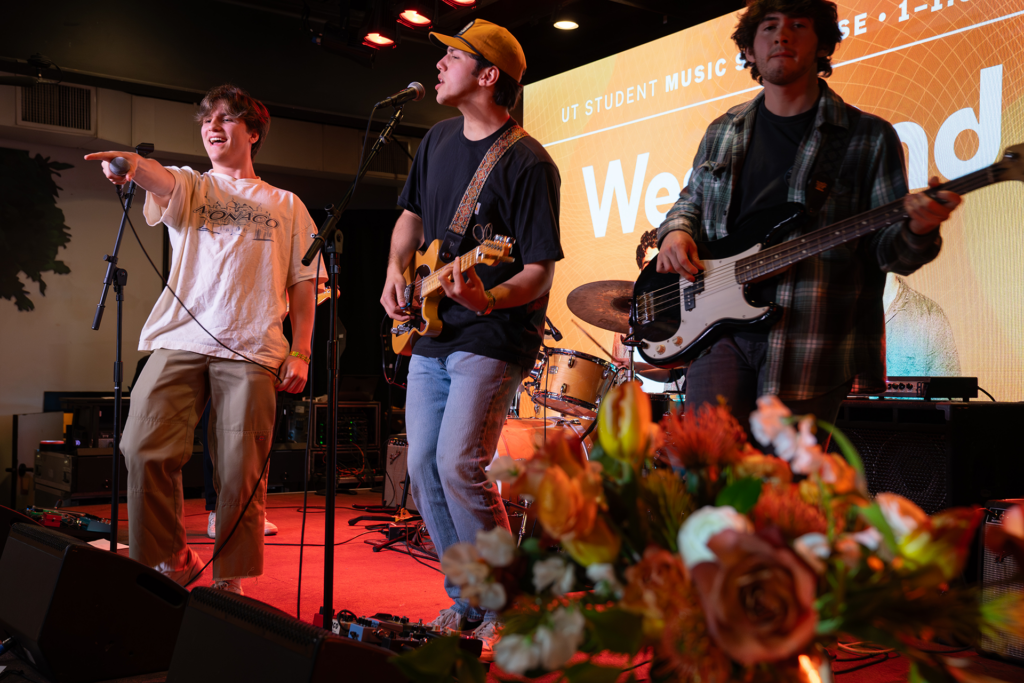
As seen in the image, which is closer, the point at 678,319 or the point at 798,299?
the point at 798,299

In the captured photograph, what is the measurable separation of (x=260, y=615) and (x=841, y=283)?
140 centimetres

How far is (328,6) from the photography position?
6684mm

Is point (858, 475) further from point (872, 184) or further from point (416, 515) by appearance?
point (416, 515)

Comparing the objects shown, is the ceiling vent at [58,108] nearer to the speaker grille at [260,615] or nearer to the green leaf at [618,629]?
the speaker grille at [260,615]

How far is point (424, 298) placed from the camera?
2508 mm

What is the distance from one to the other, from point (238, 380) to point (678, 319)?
155 centimetres

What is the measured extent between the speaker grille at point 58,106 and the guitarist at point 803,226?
628cm

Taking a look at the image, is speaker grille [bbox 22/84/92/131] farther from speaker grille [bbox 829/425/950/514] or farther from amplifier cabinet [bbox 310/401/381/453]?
speaker grille [bbox 829/425/950/514]

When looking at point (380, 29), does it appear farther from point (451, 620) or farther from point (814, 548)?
point (814, 548)

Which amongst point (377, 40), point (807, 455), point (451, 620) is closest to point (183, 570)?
point (451, 620)

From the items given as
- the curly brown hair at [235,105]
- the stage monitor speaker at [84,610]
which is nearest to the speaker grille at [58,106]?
the curly brown hair at [235,105]

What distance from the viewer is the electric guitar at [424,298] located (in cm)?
244

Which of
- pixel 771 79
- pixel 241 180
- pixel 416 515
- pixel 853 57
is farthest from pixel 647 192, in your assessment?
pixel 771 79

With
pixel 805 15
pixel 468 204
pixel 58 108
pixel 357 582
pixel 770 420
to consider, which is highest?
pixel 58 108
